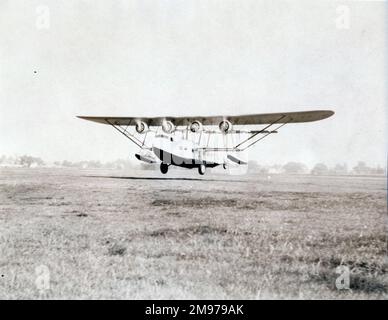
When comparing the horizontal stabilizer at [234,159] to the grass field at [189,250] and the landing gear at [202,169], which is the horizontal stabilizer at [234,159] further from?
the grass field at [189,250]

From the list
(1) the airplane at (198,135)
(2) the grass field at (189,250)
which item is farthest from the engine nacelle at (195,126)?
(2) the grass field at (189,250)

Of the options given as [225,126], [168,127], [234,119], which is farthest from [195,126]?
[234,119]

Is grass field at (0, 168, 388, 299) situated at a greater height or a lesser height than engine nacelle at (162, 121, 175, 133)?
lesser

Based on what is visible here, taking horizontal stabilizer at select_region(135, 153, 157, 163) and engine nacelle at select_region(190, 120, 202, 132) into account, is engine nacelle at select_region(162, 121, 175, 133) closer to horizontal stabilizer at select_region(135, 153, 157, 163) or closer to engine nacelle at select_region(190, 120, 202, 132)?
engine nacelle at select_region(190, 120, 202, 132)

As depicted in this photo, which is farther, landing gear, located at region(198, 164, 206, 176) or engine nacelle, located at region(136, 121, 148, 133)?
landing gear, located at region(198, 164, 206, 176)

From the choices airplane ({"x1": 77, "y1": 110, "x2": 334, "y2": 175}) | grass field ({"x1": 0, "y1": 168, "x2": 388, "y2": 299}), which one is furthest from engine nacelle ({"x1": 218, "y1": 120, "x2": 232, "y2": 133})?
grass field ({"x1": 0, "y1": 168, "x2": 388, "y2": 299})
